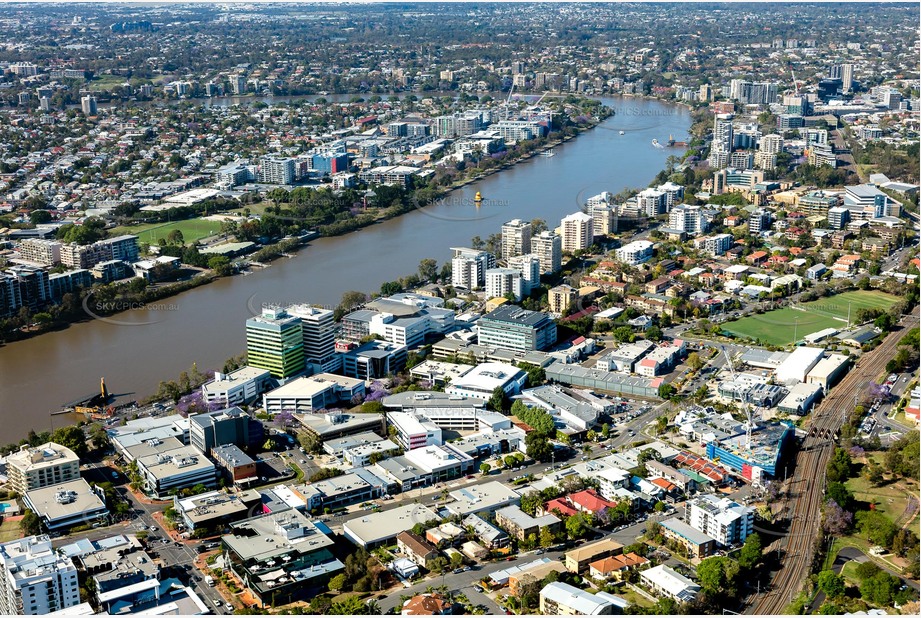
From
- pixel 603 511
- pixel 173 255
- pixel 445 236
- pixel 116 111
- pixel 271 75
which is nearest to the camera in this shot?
pixel 603 511

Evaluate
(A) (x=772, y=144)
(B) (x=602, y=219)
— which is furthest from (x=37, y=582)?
(A) (x=772, y=144)

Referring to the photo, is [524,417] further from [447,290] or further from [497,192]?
[497,192]

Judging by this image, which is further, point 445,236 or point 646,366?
point 445,236

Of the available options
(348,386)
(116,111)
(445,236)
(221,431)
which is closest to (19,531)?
(221,431)

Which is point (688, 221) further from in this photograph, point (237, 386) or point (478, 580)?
point (478, 580)

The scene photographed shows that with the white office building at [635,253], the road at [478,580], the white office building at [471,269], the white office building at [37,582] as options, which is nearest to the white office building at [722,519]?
the road at [478,580]

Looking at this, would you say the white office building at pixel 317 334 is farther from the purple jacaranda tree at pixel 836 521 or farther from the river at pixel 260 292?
the purple jacaranda tree at pixel 836 521

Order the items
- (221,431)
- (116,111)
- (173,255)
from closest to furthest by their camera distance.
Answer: (221,431) < (173,255) < (116,111)

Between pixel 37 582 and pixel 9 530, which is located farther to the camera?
pixel 9 530
